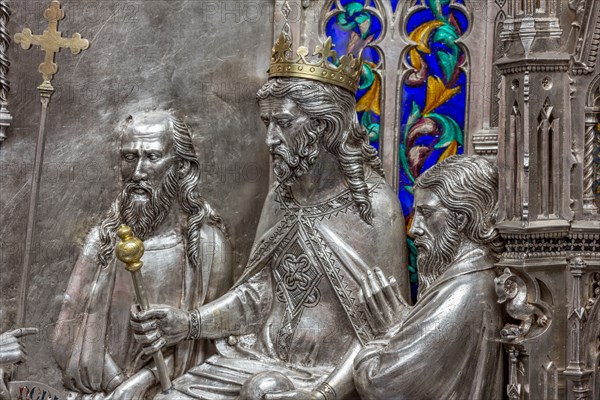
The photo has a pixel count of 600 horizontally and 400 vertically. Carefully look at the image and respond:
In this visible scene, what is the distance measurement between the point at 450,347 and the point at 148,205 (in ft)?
5.48

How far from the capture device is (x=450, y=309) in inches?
297

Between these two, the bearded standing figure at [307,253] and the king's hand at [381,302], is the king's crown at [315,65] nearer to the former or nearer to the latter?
the bearded standing figure at [307,253]

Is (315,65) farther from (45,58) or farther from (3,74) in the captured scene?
(3,74)

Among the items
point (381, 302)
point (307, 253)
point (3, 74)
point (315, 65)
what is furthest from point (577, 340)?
point (3, 74)

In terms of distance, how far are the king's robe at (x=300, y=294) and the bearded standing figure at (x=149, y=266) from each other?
188mm

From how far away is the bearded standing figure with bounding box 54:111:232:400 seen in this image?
27.4 ft

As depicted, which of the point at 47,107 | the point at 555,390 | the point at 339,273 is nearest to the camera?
the point at 555,390

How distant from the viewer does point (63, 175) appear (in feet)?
28.4

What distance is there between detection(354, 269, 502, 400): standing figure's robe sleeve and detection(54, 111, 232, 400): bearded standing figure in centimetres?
112

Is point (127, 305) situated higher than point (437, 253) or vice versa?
point (437, 253)

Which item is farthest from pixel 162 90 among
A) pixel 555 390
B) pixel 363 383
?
pixel 555 390

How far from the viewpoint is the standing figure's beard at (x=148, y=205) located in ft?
27.5

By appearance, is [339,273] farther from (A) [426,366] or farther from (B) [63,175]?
(B) [63,175]

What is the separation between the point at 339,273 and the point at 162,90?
1339mm
